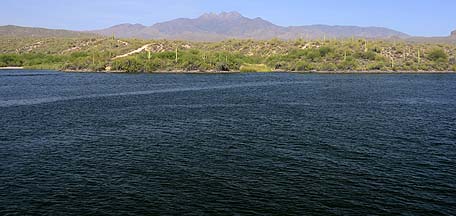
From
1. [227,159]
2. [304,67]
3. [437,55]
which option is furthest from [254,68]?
[227,159]

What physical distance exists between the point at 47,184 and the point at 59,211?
18.6 ft

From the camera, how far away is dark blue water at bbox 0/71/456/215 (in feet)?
92.0

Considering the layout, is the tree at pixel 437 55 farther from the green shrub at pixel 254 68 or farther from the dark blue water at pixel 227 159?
the dark blue water at pixel 227 159

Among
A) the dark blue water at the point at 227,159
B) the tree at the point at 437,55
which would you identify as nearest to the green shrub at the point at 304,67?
the tree at the point at 437,55

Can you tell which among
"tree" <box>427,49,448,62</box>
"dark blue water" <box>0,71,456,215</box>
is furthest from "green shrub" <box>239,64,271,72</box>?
"dark blue water" <box>0,71,456,215</box>

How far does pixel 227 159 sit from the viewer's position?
38219mm

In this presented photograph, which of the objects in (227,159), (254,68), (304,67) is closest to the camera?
(227,159)

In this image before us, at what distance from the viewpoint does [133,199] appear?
2867 centimetres

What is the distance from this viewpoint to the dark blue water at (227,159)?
28.0 metres

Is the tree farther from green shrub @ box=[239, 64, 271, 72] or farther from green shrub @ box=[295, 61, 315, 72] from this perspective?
green shrub @ box=[239, 64, 271, 72]

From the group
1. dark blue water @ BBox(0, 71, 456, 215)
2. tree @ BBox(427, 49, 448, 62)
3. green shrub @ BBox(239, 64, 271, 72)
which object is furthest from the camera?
tree @ BBox(427, 49, 448, 62)

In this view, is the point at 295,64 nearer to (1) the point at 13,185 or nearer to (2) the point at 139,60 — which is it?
(2) the point at 139,60

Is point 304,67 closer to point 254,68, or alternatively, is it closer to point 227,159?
point 254,68

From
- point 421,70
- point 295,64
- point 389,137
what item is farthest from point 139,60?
point 389,137
